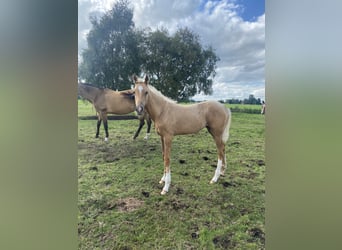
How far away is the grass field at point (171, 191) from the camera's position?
129 cm

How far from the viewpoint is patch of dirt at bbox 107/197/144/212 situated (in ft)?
4.36

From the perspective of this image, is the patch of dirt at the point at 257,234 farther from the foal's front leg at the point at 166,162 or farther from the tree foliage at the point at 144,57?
the tree foliage at the point at 144,57

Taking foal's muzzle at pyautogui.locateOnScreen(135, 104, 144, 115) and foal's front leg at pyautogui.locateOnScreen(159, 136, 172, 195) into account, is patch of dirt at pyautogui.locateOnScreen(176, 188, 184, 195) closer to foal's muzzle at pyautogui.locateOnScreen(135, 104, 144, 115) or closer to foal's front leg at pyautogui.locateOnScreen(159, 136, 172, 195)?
foal's front leg at pyautogui.locateOnScreen(159, 136, 172, 195)

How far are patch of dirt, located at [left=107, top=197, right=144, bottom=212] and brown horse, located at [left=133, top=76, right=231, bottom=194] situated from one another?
0.57ft

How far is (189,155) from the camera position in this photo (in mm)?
1405

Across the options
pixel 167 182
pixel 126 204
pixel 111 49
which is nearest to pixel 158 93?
pixel 111 49

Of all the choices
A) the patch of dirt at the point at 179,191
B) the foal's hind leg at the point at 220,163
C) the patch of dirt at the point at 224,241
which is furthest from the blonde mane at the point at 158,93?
the patch of dirt at the point at 224,241

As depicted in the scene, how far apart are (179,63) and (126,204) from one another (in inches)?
37.9

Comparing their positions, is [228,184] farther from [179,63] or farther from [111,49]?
[111,49]
